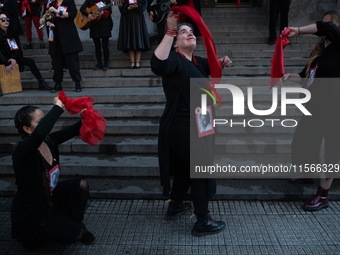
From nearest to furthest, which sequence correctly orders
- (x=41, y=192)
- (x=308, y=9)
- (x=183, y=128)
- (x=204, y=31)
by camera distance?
(x=204, y=31) → (x=41, y=192) → (x=183, y=128) → (x=308, y=9)

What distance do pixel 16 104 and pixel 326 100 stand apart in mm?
5057

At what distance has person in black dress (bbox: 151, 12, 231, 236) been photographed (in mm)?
2730

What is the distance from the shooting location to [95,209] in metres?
3.60

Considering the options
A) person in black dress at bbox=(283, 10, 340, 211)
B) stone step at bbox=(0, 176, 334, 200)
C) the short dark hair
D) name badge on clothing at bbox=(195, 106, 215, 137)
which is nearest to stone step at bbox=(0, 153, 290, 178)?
stone step at bbox=(0, 176, 334, 200)

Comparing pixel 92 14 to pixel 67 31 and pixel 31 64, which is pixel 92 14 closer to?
pixel 67 31

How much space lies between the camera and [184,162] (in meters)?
2.96

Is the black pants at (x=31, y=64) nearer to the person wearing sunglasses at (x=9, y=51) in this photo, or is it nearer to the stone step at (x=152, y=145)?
the person wearing sunglasses at (x=9, y=51)

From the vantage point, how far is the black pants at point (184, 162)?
2854 mm

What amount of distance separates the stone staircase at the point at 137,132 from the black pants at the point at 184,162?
783 mm

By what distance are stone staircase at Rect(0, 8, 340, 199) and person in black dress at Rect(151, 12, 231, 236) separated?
79cm

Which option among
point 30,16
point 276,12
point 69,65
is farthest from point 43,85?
point 276,12

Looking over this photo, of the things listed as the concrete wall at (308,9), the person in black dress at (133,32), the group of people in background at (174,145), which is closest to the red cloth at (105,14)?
the person in black dress at (133,32)

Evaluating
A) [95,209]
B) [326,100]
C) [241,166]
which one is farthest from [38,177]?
[326,100]

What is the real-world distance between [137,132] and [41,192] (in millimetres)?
2208
